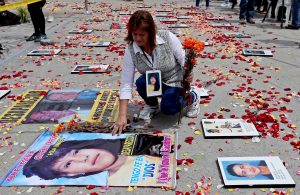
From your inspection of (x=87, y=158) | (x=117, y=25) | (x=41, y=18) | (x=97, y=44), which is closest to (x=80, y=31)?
(x=117, y=25)

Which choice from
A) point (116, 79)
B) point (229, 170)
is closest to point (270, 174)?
point (229, 170)

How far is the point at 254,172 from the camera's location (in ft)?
9.59

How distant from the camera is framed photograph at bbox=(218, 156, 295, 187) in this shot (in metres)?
2.79

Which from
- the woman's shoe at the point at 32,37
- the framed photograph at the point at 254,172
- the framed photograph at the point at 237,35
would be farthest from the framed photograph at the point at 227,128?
the woman's shoe at the point at 32,37

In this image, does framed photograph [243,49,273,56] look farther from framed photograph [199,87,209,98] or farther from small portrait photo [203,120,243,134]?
small portrait photo [203,120,243,134]

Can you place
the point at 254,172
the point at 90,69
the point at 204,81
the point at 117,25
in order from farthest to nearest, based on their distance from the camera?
the point at 117,25 → the point at 90,69 → the point at 204,81 → the point at 254,172

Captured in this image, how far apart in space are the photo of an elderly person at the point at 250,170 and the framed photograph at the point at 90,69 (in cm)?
337

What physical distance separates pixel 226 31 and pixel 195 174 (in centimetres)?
682

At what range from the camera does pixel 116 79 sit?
5.46 metres

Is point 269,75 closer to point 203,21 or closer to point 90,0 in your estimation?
point 203,21

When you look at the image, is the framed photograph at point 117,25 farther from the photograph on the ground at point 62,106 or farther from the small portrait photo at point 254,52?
the photograph on the ground at point 62,106

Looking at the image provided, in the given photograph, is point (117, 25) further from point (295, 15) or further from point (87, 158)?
point (87, 158)

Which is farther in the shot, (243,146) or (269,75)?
(269,75)

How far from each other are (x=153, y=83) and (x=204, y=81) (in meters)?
1.86
